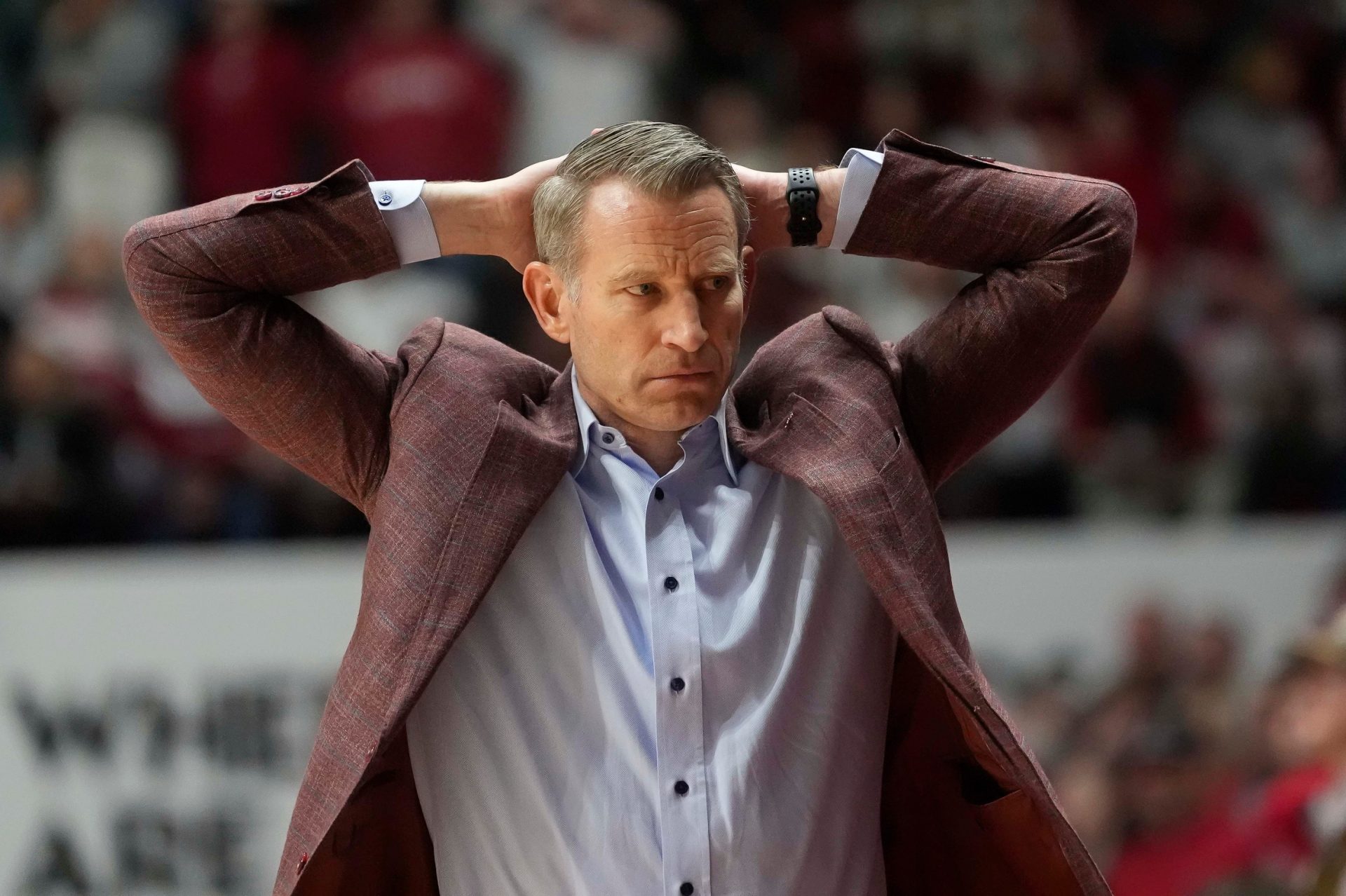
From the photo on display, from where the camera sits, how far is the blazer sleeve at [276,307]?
83.7 inches

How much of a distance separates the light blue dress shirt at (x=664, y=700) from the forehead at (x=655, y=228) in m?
0.22

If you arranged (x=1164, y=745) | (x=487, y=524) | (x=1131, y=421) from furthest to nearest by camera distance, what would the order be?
A: (x=1131, y=421) < (x=1164, y=745) < (x=487, y=524)

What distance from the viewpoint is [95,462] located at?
5.18 metres

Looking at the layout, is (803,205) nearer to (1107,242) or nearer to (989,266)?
(989,266)

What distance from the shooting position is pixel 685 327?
6.84 feet

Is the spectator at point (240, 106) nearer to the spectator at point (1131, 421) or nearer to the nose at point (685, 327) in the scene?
the spectator at point (1131, 421)

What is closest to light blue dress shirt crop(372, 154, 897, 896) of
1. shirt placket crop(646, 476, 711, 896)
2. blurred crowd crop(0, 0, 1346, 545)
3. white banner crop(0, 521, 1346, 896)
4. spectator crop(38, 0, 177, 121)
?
shirt placket crop(646, 476, 711, 896)

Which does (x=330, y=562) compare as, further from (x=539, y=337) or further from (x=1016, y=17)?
(x=1016, y=17)

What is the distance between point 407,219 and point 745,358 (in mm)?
3463

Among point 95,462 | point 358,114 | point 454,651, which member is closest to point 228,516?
point 95,462

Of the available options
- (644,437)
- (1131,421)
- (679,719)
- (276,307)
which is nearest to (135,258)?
(276,307)

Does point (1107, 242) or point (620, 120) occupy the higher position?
point (1107, 242)

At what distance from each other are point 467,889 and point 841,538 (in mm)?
633

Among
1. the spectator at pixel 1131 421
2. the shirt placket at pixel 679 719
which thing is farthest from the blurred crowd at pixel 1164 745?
the shirt placket at pixel 679 719
